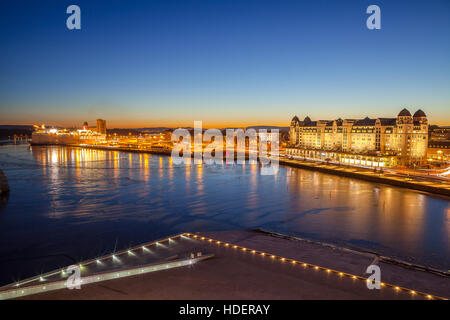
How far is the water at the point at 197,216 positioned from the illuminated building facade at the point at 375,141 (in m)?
11.9

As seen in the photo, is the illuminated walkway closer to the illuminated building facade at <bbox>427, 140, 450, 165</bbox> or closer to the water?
the water

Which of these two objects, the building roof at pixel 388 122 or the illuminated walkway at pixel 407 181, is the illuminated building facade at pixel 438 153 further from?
the illuminated walkway at pixel 407 181

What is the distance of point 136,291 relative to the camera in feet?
13.2

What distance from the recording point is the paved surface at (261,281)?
3.99 m

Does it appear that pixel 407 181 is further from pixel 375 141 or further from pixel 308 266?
pixel 308 266

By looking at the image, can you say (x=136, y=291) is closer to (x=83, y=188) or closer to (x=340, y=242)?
(x=340, y=242)

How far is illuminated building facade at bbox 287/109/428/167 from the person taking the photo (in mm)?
28578

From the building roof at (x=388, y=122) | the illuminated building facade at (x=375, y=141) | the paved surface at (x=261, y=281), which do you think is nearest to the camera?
the paved surface at (x=261, y=281)

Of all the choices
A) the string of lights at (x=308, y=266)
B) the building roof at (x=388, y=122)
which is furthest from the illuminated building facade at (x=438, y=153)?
the string of lights at (x=308, y=266)

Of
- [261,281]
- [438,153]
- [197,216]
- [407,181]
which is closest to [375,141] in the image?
[438,153]

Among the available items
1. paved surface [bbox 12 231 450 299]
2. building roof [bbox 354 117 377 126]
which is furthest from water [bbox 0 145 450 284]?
building roof [bbox 354 117 377 126]

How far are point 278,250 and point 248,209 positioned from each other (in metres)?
5.99

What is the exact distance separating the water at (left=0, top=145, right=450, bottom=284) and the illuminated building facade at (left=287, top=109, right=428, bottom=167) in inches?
470
